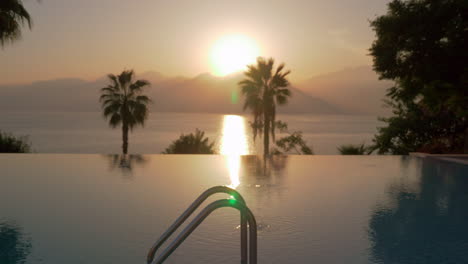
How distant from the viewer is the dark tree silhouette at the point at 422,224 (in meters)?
5.64

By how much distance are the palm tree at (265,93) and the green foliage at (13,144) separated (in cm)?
1302

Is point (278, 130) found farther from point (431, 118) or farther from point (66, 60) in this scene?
point (66, 60)

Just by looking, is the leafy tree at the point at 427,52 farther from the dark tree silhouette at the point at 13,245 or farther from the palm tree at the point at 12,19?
the dark tree silhouette at the point at 13,245

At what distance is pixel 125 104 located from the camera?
1098 inches

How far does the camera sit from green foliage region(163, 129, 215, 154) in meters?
25.3

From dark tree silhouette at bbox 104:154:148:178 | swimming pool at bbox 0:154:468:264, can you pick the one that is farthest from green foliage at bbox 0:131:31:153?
dark tree silhouette at bbox 104:154:148:178

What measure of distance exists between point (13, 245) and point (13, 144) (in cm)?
1529

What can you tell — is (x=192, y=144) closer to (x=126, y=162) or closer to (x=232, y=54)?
(x=232, y=54)

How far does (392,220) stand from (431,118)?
57.2ft

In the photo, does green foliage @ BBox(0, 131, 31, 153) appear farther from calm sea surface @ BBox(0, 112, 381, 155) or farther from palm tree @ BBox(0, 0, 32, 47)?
palm tree @ BBox(0, 0, 32, 47)

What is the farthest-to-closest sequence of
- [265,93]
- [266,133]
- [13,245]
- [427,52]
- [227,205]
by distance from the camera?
[265,93], [266,133], [427,52], [13,245], [227,205]

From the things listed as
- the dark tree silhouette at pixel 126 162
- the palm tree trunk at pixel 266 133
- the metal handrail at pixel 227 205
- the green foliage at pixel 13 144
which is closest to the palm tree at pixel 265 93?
Result: the palm tree trunk at pixel 266 133

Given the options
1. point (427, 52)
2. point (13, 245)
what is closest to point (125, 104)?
point (427, 52)

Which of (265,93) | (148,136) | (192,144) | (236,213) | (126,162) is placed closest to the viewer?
(236,213)
